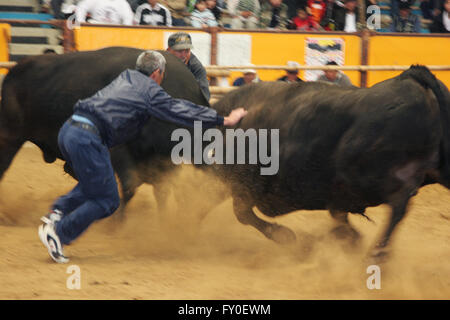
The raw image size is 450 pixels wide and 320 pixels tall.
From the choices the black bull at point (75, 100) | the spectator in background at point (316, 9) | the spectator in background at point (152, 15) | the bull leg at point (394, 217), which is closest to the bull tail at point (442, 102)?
the bull leg at point (394, 217)

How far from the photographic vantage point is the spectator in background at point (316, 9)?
431 inches

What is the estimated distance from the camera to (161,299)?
4.16m

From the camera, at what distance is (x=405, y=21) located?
1173cm

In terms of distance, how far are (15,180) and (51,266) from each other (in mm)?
2995

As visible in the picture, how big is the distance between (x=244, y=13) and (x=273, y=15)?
433mm

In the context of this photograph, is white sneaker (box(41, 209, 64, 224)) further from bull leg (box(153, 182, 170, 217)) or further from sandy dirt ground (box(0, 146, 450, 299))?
bull leg (box(153, 182, 170, 217))

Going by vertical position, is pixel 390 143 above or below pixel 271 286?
above

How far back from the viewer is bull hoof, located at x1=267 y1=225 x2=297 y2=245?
5.50m

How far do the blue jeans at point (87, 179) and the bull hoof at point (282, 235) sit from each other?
126 centimetres

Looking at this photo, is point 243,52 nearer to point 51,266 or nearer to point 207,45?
point 207,45

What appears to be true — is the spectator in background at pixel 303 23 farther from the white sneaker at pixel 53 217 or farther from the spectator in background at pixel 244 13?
the white sneaker at pixel 53 217

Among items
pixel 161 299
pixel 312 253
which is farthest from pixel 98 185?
pixel 312 253
